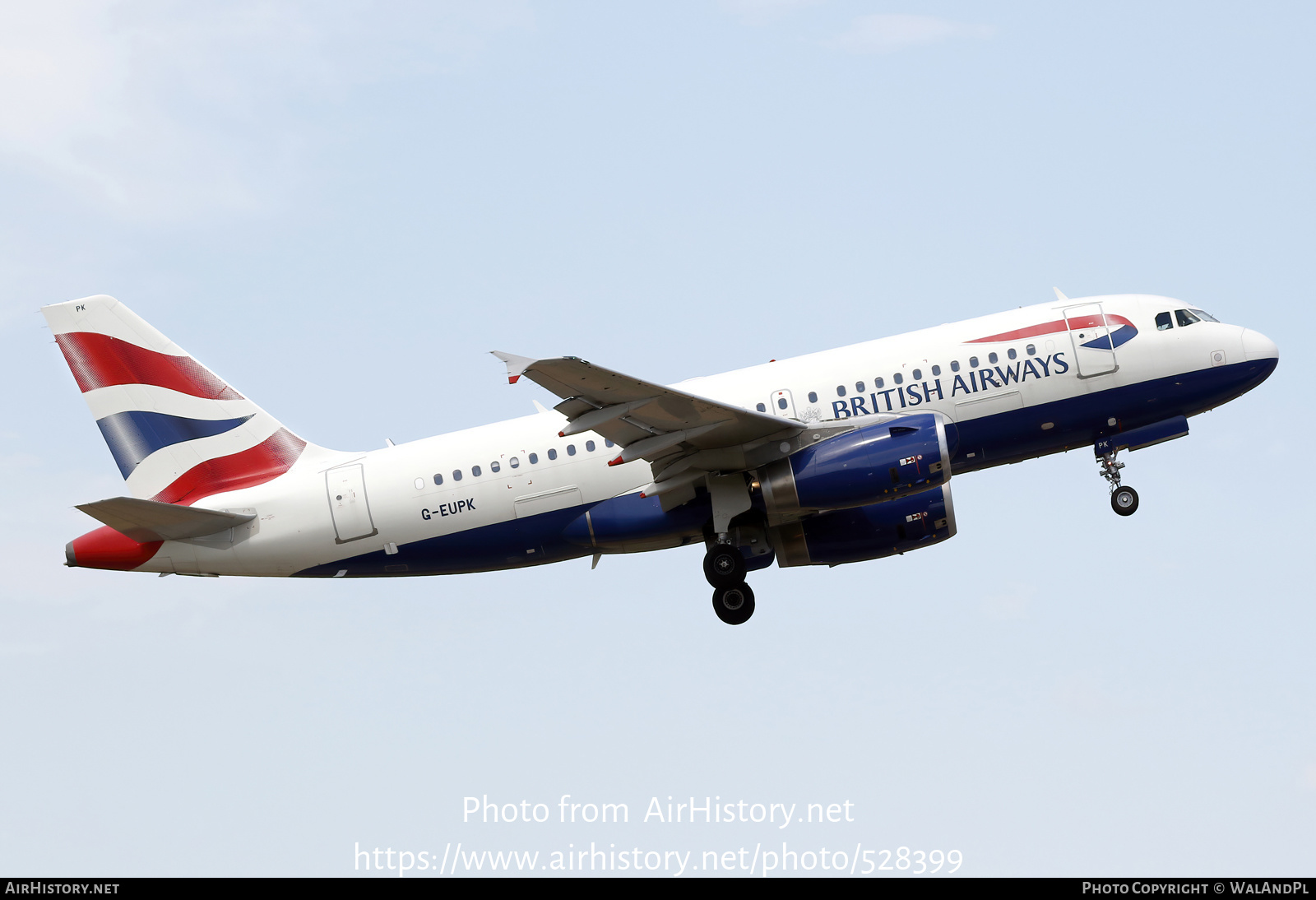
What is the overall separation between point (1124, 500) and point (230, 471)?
19932mm

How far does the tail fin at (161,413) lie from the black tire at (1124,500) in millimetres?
18137

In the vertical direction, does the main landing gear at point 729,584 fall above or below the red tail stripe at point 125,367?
below

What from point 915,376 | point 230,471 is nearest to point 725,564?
point 915,376

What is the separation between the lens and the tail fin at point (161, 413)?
3044 cm

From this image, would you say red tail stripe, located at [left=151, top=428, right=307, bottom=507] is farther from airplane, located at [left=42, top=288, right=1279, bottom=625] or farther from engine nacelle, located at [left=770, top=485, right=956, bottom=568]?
engine nacelle, located at [left=770, top=485, right=956, bottom=568]

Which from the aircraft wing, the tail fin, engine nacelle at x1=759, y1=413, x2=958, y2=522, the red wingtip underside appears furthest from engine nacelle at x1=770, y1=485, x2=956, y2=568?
the red wingtip underside

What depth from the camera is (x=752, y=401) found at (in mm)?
28250

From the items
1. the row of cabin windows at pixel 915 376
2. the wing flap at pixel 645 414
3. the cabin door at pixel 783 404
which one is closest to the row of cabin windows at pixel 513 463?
the wing flap at pixel 645 414

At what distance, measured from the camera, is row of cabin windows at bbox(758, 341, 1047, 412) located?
28.0 meters

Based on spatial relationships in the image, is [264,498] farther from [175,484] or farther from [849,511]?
[849,511]

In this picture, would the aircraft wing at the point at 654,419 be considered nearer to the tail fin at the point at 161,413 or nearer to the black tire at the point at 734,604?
the black tire at the point at 734,604

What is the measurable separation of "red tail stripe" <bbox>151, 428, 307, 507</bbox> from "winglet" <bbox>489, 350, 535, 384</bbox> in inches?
382

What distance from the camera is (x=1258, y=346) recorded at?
28734mm

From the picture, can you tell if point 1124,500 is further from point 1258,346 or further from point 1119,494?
point 1258,346
